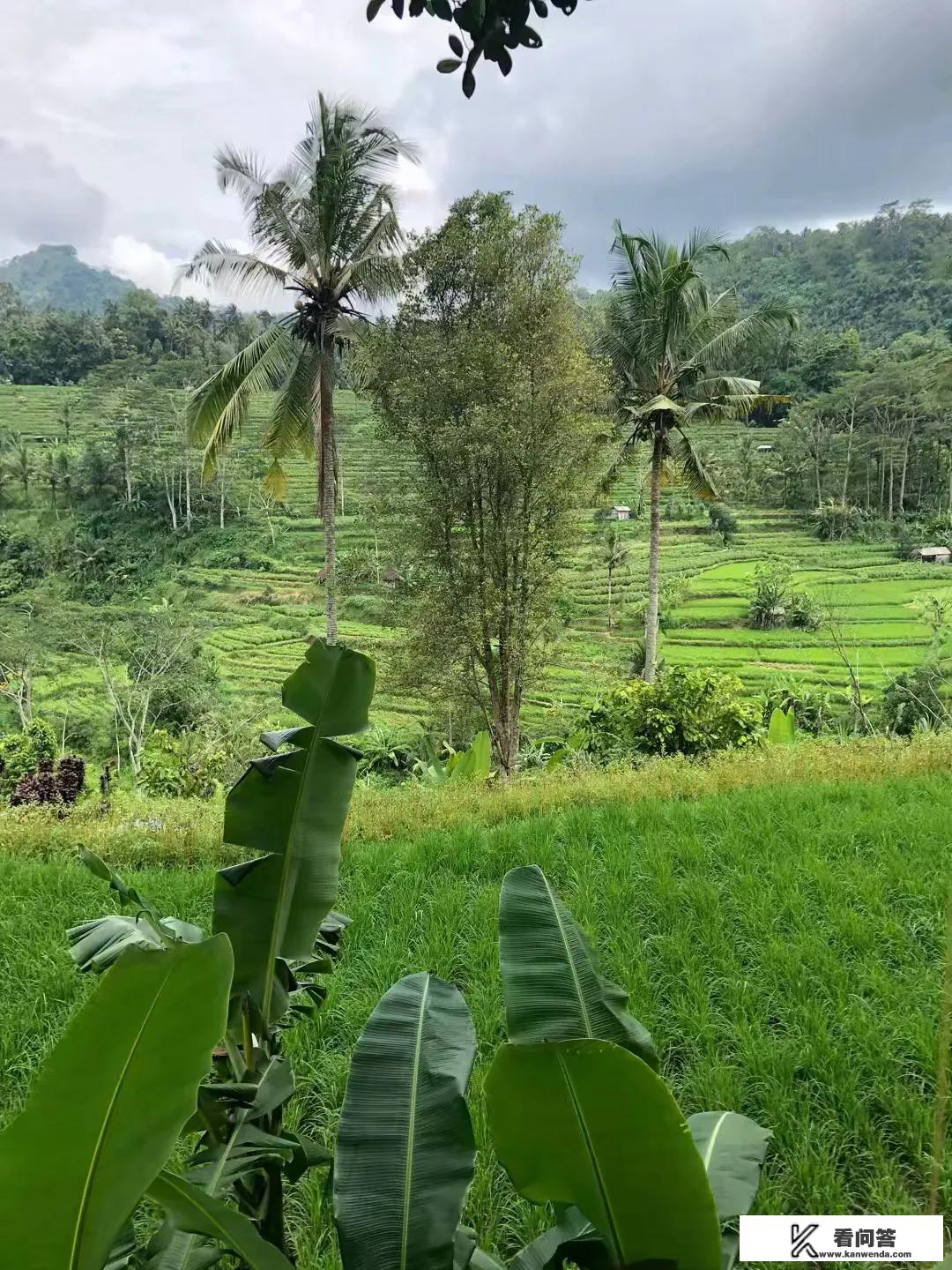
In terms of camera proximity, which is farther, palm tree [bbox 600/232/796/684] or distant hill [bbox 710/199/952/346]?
distant hill [bbox 710/199/952/346]

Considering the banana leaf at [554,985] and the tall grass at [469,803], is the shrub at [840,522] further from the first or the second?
the banana leaf at [554,985]

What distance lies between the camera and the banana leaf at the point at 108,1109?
56 centimetres

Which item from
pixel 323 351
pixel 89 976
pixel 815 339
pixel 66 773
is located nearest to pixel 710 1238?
pixel 89 976

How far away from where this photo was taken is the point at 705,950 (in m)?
2.33

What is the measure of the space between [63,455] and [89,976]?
3656 cm

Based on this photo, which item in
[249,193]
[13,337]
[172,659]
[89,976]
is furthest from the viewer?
[13,337]

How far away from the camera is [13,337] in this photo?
44.9 meters

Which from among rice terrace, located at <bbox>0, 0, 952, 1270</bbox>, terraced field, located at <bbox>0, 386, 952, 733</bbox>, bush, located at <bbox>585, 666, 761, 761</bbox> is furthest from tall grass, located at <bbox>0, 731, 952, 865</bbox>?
terraced field, located at <bbox>0, 386, 952, 733</bbox>

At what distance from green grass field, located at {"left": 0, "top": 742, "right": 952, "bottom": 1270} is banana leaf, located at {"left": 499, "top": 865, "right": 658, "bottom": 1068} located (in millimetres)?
733

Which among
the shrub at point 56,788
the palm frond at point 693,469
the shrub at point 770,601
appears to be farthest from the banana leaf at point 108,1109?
the shrub at point 770,601

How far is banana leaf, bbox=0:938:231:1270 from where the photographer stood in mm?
560

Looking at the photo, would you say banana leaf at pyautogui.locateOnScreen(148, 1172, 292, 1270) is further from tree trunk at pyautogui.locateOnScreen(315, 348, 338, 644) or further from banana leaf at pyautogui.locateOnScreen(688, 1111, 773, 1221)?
tree trunk at pyautogui.locateOnScreen(315, 348, 338, 644)

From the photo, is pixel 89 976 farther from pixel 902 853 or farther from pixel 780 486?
pixel 780 486

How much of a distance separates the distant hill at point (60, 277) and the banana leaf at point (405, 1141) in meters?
112
